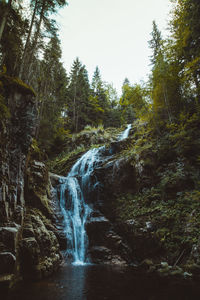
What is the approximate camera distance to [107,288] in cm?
473

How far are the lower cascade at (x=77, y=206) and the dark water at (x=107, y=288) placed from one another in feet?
9.67

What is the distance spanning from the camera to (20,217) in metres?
6.08

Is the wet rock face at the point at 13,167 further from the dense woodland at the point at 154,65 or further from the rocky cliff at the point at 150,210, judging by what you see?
the rocky cliff at the point at 150,210

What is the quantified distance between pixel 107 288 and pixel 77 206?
260 inches

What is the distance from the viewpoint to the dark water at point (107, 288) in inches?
161

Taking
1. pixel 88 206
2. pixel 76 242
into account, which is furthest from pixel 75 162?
pixel 76 242

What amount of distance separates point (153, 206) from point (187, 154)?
328cm

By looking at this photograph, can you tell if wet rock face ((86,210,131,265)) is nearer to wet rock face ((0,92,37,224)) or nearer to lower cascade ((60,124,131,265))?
lower cascade ((60,124,131,265))

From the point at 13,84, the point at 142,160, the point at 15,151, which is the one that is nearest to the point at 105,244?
the point at 142,160

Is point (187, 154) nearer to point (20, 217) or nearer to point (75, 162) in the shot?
point (20, 217)

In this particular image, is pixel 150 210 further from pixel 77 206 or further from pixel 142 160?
pixel 77 206

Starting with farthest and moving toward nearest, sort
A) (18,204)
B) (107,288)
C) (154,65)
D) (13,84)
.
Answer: (154,65) < (13,84) < (18,204) < (107,288)

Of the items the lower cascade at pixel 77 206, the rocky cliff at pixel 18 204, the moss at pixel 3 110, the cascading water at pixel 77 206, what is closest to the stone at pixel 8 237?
the rocky cliff at pixel 18 204

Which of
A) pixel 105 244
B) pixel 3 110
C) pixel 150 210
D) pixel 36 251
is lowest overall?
pixel 105 244
